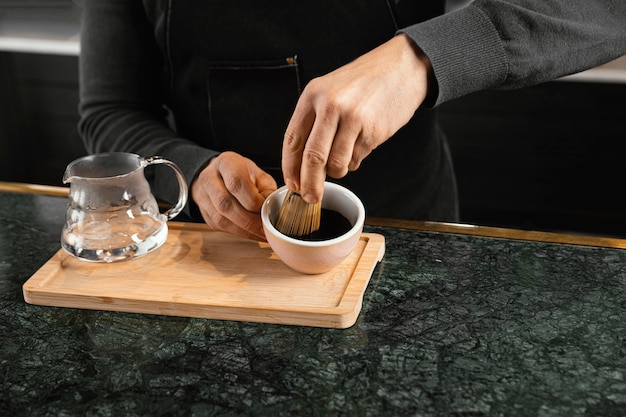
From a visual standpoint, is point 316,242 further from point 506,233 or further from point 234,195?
point 506,233

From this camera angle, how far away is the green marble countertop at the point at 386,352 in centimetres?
86

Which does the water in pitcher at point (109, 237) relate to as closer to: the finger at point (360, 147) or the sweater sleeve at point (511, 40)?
the finger at point (360, 147)

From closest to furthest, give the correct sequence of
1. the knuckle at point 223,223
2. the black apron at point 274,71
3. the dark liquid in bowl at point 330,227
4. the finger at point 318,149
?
the finger at point 318,149, the dark liquid in bowl at point 330,227, the knuckle at point 223,223, the black apron at point 274,71

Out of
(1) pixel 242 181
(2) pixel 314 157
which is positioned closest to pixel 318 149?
(2) pixel 314 157

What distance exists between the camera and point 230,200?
Result: 1.18 meters

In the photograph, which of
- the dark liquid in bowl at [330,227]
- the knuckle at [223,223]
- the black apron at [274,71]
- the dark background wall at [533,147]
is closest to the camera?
the dark liquid in bowl at [330,227]

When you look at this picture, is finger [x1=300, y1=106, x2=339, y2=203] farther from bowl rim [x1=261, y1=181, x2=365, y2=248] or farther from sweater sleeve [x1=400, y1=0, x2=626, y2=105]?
sweater sleeve [x1=400, y1=0, x2=626, y2=105]

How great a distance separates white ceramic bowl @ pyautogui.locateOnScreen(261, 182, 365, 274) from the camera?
1.04 metres

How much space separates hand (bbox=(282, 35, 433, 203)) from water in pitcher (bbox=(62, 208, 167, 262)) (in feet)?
0.82

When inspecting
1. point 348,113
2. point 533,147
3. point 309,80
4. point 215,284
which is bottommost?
point 533,147

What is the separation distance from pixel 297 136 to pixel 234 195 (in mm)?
194

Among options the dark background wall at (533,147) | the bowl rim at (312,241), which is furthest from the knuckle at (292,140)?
the dark background wall at (533,147)

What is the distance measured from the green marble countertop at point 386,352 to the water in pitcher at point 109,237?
97 millimetres

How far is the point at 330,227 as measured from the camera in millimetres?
1122
